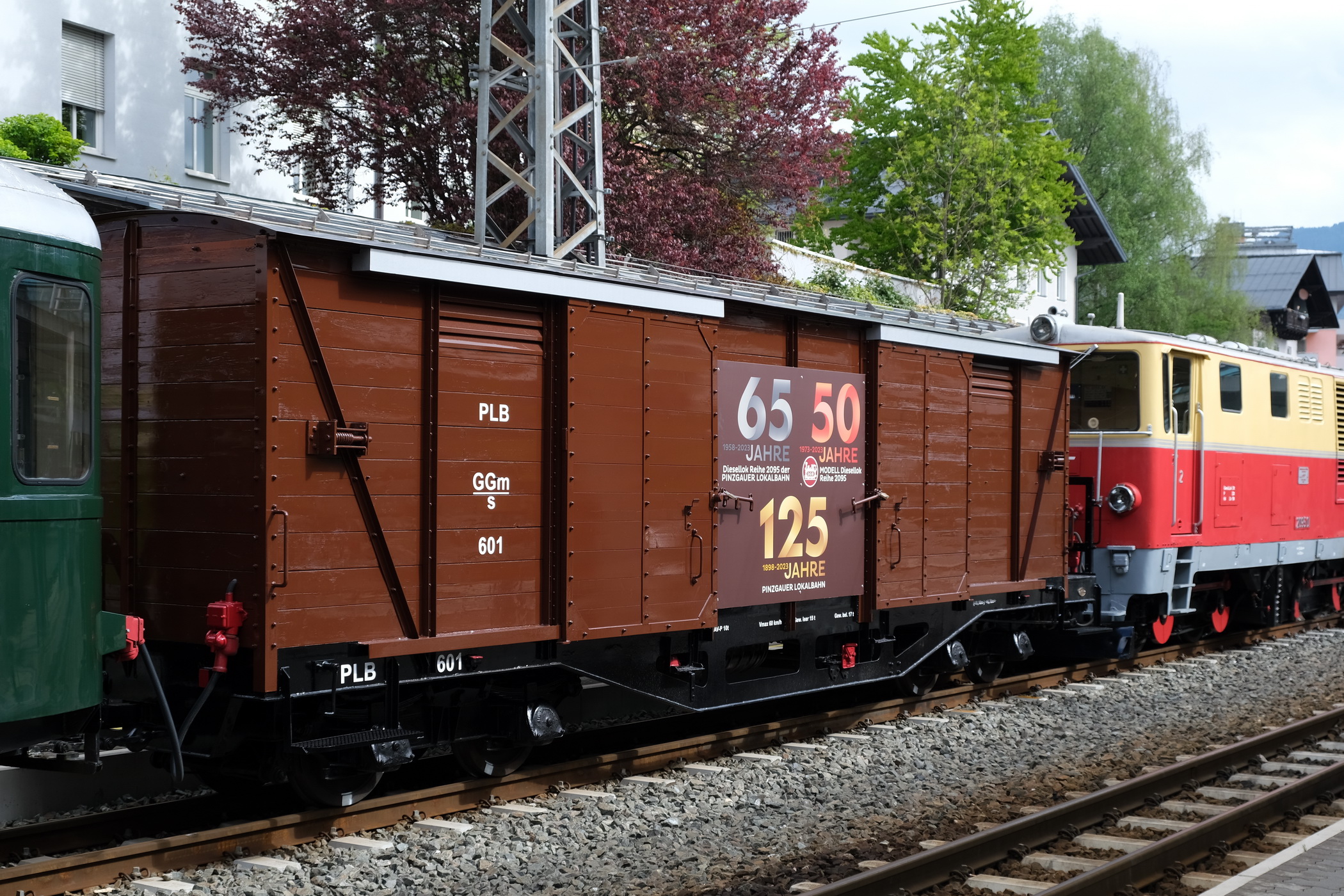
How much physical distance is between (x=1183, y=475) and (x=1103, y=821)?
290 inches

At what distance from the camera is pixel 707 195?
1617cm

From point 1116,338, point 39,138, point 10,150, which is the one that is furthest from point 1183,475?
point 39,138

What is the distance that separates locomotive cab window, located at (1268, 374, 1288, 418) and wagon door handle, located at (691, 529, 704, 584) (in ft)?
33.7

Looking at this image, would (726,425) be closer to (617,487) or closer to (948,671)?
(617,487)

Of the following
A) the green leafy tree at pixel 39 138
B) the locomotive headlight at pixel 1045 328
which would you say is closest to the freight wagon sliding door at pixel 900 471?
the locomotive headlight at pixel 1045 328

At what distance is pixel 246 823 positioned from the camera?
677cm

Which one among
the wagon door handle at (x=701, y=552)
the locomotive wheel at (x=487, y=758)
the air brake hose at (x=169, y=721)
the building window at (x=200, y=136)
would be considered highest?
the building window at (x=200, y=136)

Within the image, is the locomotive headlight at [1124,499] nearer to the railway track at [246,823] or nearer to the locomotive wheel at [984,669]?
the locomotive wheel at [984,669]

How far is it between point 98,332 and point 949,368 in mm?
7237

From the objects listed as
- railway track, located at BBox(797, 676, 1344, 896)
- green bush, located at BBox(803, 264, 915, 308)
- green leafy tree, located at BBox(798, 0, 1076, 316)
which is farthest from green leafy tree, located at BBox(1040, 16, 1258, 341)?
railway track, located at BBox(797, 676, 1344, 896)

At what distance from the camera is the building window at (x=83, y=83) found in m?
18.0

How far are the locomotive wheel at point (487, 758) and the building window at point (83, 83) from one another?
1358cm

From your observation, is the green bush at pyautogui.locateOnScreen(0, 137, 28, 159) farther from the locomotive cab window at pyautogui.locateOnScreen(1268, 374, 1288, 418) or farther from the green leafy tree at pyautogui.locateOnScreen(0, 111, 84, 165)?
the locomotive cab window at pyautogui.locateOnScreen(1268, 374, 1288, 418)

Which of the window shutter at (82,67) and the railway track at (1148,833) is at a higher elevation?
the window shutter at (82,67)
